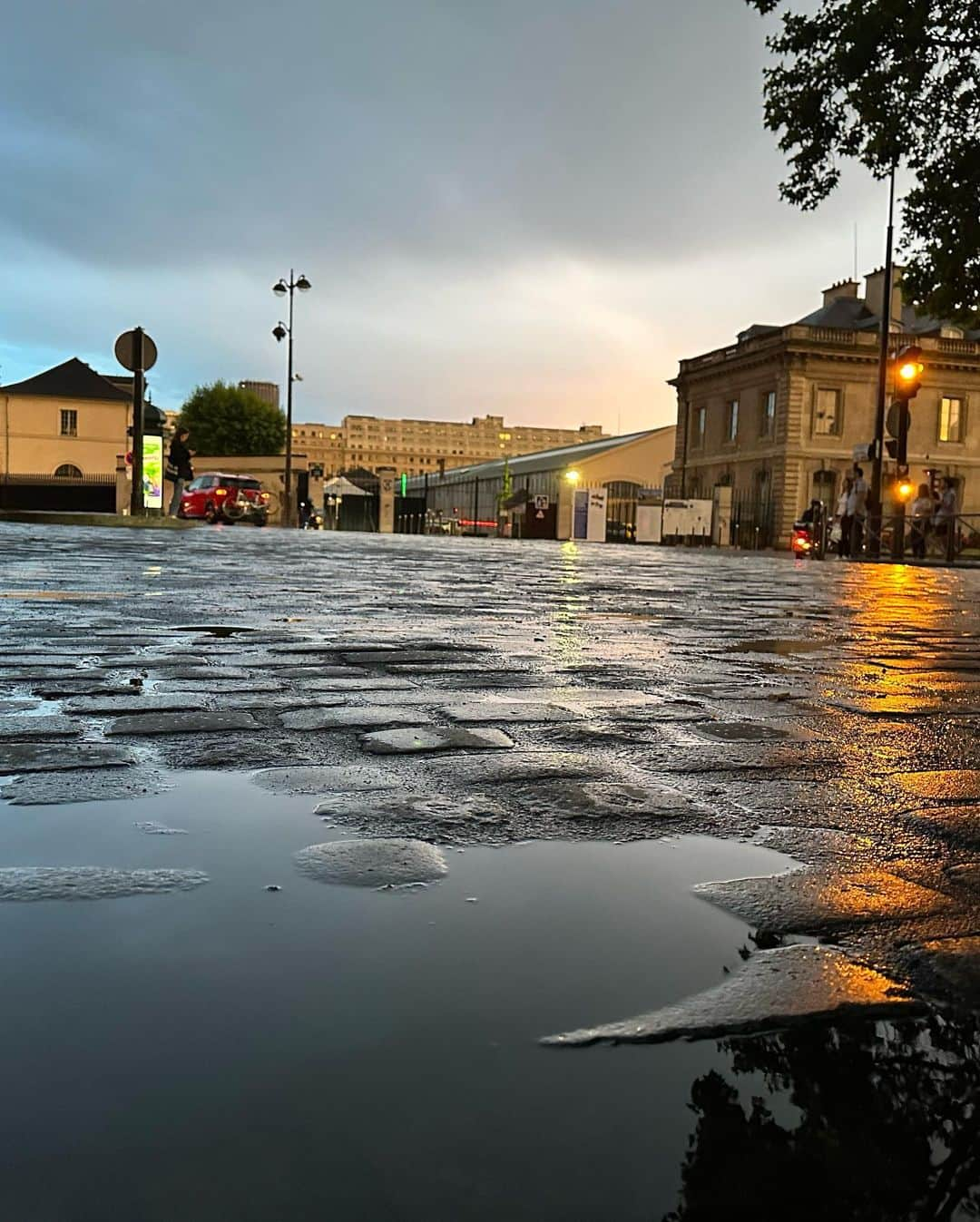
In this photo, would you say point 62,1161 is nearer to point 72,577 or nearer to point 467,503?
point 72,577

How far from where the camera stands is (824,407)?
46812 millimetres

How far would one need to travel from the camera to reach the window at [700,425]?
53781 millimetres

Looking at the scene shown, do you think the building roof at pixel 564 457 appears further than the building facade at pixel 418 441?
No

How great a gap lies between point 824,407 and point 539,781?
47643mm

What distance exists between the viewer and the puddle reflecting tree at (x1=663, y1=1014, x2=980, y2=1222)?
0.87 m

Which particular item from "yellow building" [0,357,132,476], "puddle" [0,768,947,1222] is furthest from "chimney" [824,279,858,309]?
"puddle" [0,768,947,1222]

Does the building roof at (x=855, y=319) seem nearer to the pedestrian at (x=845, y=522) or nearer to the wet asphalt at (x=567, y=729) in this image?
the pedestrian at (x=845, y=522)

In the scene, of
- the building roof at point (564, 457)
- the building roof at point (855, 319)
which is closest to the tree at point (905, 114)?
the building roof at point (855, 319)

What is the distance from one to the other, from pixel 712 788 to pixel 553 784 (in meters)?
0.35

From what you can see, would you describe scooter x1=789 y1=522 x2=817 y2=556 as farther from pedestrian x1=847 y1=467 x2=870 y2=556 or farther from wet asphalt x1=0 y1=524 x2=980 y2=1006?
wet asphalt x1=0 y1=524 x2=980 y2=1006

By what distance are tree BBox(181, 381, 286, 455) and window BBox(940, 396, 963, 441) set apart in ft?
142

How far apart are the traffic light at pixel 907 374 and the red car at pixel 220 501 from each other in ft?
63.8

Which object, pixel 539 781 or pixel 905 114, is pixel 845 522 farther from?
pixel 539 781

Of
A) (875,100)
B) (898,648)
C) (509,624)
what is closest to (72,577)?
(509,624)
